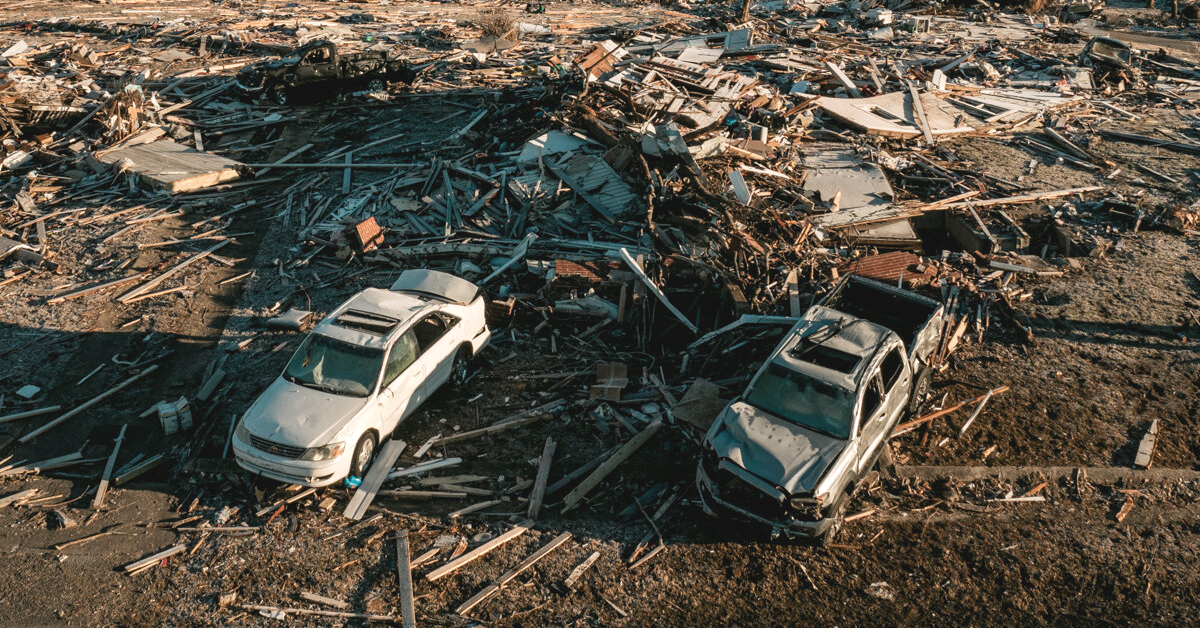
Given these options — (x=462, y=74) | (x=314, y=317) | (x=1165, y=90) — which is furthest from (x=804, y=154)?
(x=1165, y=90)

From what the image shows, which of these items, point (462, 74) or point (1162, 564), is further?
point (462, 74)

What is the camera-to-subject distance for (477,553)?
836cm

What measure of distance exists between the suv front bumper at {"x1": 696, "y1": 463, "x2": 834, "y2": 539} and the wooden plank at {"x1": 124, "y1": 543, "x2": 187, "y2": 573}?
572 centimetres

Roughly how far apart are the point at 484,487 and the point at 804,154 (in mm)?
11755

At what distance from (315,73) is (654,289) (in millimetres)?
15353

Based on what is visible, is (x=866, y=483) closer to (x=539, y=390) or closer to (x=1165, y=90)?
(x=539, y=390)

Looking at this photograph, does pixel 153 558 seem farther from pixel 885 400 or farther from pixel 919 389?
pixel 919 389

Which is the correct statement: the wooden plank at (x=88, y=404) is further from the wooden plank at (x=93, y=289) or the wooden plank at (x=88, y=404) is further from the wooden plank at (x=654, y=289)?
the wooden plank at (x=654, y=289)

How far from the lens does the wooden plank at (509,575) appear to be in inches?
307

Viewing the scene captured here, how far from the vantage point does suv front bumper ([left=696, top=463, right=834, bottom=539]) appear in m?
8.13

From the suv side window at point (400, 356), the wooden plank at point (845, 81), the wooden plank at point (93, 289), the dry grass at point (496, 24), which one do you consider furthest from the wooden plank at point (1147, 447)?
the dry grass at point (496, 24)

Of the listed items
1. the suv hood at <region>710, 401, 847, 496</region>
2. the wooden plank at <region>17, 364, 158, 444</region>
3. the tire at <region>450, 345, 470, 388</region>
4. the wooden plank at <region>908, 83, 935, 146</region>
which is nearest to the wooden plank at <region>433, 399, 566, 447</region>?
the tire at <region>450, 345, 470, 388</region>

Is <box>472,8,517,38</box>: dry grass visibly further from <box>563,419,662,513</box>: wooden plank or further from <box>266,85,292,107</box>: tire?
<box>563,419,662,513</box>: wooden plank

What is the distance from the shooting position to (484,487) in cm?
937
